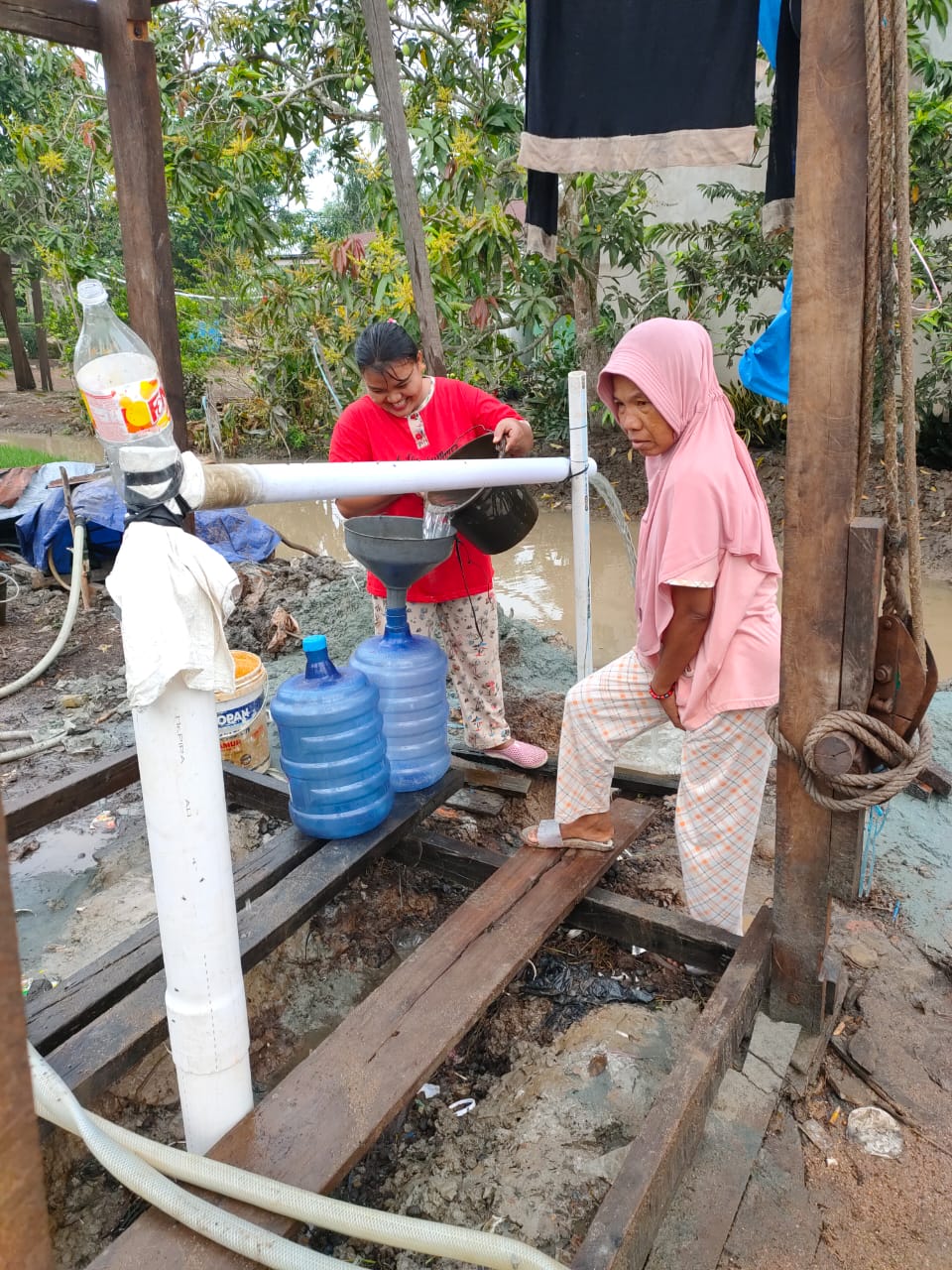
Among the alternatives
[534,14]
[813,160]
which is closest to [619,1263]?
[813,160]

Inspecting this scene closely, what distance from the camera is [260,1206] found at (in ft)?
5.15

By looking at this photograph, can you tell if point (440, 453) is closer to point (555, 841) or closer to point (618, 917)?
point (555, 841)

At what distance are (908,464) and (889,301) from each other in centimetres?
34

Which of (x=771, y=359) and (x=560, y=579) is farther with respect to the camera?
(x=560, y=579)

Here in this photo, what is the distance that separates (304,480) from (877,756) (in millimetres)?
1383

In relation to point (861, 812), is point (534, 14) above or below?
above

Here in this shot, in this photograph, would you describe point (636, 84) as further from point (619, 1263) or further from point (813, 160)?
point (619, 1263)

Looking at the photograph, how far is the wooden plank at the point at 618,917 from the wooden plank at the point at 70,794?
41.6 inches

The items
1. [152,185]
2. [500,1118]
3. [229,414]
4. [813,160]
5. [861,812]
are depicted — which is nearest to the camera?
[813,160]

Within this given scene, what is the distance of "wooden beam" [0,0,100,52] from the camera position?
10.0 feet

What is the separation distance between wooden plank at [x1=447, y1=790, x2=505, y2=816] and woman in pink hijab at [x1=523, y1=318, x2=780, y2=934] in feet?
3.47

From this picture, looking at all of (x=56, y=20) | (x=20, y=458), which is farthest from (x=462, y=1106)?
(x=20, y=458)

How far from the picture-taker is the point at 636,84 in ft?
10.0

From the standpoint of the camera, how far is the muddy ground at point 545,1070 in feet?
6.24
